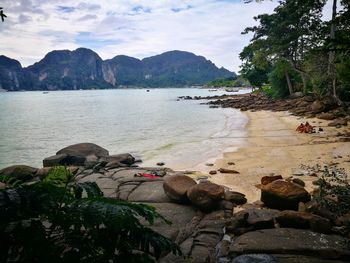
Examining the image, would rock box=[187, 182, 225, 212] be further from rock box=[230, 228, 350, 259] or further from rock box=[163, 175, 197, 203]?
rock box=[230, 228, 350, 259]

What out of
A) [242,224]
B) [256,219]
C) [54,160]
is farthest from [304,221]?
[54,160]

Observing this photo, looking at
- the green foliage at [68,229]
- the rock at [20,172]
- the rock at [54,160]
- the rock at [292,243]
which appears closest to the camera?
the green foliage at [68,229]

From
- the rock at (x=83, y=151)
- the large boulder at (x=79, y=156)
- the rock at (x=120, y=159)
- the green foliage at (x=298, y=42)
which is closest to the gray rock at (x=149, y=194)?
the rock at (x=120, y=159)

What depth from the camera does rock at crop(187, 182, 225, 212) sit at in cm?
637

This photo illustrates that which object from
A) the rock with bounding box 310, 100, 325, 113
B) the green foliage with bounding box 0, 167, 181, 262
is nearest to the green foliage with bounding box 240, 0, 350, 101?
the rock with bounding box 310, 100, 325, 113

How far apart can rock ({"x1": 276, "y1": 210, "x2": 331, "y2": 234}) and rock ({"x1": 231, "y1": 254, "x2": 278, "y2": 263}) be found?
1.19 meters

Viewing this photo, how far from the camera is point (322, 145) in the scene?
1292cm

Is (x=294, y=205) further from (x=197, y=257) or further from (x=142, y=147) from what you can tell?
(x=142, y=147)

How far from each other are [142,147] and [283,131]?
338 inches

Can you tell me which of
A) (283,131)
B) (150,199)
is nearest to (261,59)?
(283,131)

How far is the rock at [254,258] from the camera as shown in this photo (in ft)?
13.0

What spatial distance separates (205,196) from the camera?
6418 millimetres

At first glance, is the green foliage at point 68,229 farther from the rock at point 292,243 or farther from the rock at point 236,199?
the rock at point 236,199

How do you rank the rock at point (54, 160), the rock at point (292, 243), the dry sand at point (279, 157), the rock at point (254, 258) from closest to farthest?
the rock at point (254, 258)
the rock at point (292, 243)
the dry sand at point (279, 157)
the rock at point (54, 160)
